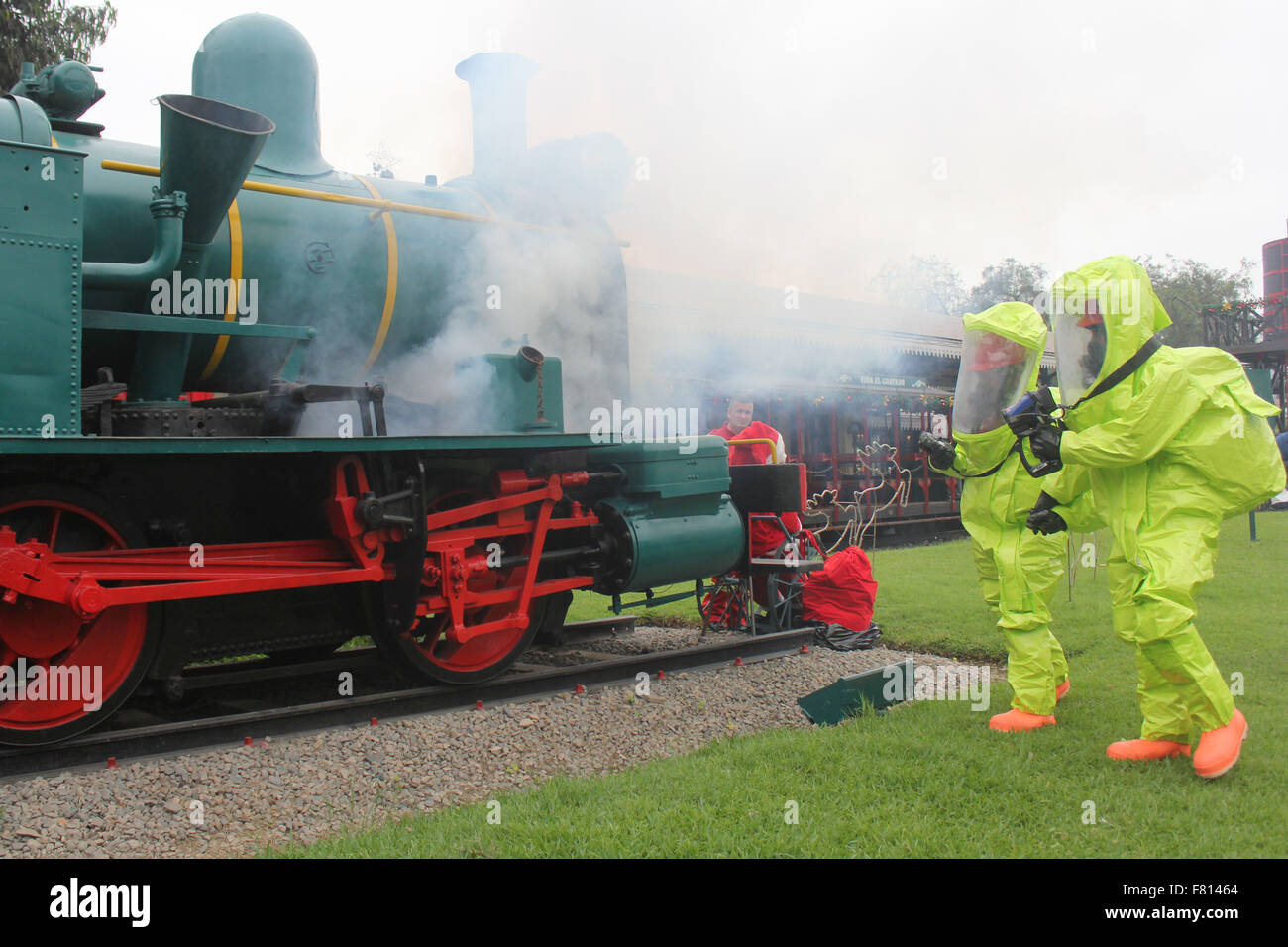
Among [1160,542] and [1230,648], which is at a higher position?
[1160,542]

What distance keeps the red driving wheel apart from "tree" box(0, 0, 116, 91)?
26.7ft

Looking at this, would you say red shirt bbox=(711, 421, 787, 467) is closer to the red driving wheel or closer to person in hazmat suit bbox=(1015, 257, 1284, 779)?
person in hazmat suit bbox=(1015, 257, 1284, 779)

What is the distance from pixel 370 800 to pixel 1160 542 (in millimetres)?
3207

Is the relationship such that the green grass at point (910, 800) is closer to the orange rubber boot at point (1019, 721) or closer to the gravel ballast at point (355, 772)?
the orange rubber boot at point (1019, 721)

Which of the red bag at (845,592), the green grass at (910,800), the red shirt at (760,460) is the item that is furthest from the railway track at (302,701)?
the green grass at (910,800)

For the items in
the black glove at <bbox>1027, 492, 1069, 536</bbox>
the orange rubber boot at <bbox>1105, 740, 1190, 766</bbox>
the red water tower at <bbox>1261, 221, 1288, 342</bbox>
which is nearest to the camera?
the orange rubber boot at <bbox>1105, 740, 1190, 766</bbox>

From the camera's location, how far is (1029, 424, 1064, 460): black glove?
383cm

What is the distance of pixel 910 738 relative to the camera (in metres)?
4.09

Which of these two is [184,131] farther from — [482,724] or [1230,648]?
[1230,648]

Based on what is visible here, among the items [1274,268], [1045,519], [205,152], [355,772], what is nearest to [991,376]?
[1045,519]

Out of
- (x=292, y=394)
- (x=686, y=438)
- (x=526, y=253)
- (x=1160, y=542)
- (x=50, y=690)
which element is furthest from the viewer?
(x=686, y=438)

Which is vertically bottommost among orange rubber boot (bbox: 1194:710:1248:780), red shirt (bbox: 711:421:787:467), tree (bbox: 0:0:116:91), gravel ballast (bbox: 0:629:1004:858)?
gravel ballast (bbox: 0:629:1004:858)

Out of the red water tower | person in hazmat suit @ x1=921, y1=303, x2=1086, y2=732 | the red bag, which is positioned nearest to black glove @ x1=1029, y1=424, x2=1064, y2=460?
person in hazmat suit @ x1=921, y1=303, x2=1086, y2=732
